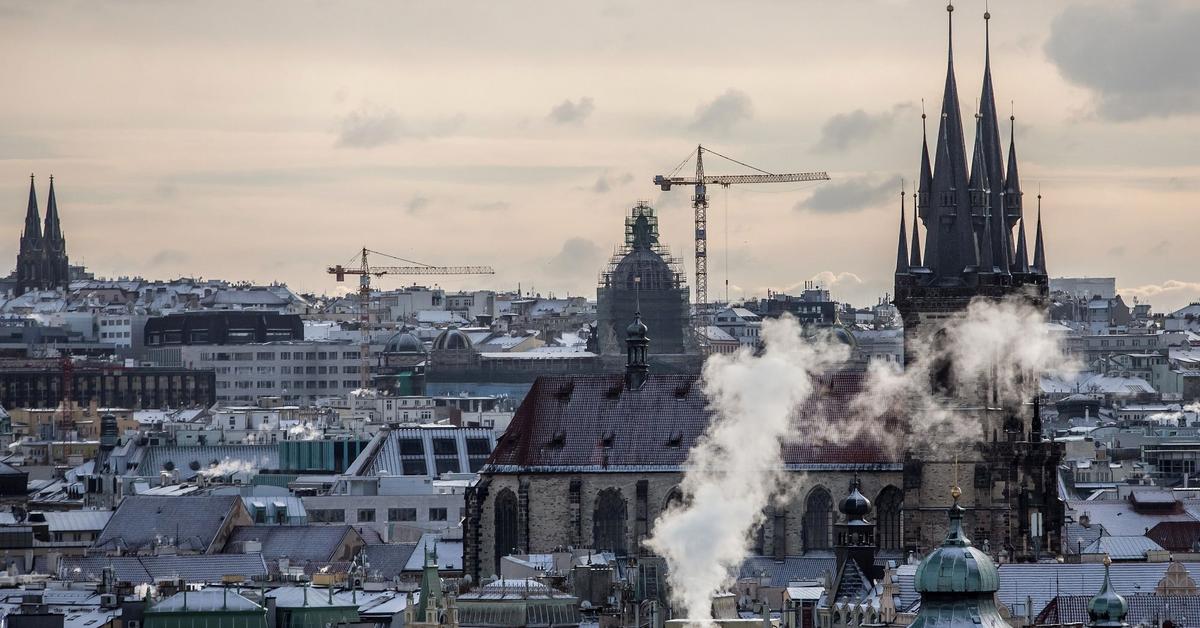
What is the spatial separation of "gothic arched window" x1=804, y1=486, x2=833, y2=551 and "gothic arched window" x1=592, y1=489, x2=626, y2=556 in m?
6.87

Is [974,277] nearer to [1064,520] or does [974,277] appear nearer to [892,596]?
[1064,520]

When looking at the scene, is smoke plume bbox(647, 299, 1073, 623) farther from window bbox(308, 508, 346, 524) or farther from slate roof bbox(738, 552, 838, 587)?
window bbox(308, 508, 346, 524)

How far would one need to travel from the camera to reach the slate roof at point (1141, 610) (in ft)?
397

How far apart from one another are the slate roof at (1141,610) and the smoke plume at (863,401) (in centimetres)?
2014

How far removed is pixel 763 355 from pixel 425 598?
3991cm

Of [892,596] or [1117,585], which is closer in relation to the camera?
[892,596]

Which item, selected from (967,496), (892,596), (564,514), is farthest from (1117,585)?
(564,514)

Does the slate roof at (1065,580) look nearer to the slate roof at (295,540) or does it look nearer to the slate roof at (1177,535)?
the slate roof at (1177,535)

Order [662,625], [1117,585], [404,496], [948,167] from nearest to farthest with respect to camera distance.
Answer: [662,625]
[1117,585]
[948,167]
[404,496]

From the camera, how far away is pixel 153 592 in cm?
14125

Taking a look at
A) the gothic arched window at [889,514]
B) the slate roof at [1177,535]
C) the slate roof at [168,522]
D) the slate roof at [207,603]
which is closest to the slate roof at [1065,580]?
the gothic arched window at [889,514]

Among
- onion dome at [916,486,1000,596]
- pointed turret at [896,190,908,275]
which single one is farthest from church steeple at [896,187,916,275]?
onion dome at [916,486,1000,596]

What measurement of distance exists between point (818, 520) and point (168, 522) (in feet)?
118

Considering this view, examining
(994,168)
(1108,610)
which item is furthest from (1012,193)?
(1108,610)
